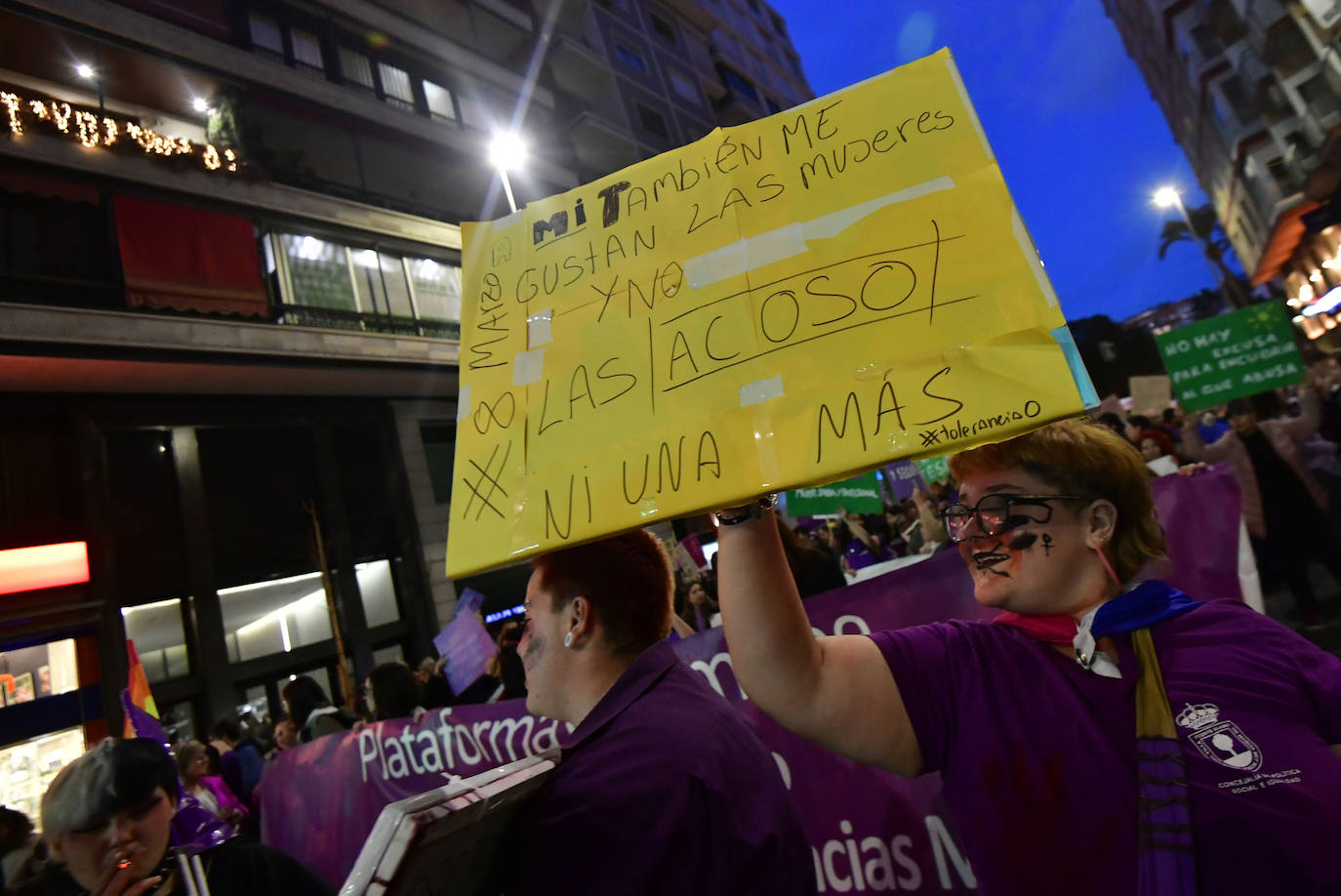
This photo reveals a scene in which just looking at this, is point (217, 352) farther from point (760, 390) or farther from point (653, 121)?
point (653, 121)

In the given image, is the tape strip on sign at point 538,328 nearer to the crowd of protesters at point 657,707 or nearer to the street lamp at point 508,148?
the crowd of protesters at point 657,707

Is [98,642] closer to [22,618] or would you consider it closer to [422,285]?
[22,618]

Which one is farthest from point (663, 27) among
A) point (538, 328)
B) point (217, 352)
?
point (538, 328)

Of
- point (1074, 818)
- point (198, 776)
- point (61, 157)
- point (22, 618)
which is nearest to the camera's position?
point (1074, 818)

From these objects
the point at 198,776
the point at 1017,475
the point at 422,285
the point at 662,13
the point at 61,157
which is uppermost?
the point at 662,13

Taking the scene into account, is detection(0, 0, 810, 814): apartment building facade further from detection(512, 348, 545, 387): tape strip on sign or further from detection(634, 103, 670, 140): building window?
detection(512, 348, 545, 387): tape strip on sign

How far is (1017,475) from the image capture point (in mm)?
1525

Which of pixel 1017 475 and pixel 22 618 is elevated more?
pixel 22 618

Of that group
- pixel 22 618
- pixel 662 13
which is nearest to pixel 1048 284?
pixel 22 618

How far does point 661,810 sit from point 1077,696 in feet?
2.83

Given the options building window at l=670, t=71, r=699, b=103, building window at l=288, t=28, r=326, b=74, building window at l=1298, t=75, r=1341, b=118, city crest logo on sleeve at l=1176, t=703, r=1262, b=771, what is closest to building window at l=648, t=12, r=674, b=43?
building window at l=670, t=71, r=699, b=103

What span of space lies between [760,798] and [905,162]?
139 centimetres

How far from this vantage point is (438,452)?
1697 centimetres

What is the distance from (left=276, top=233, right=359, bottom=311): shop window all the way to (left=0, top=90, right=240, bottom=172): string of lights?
1.77 metres
